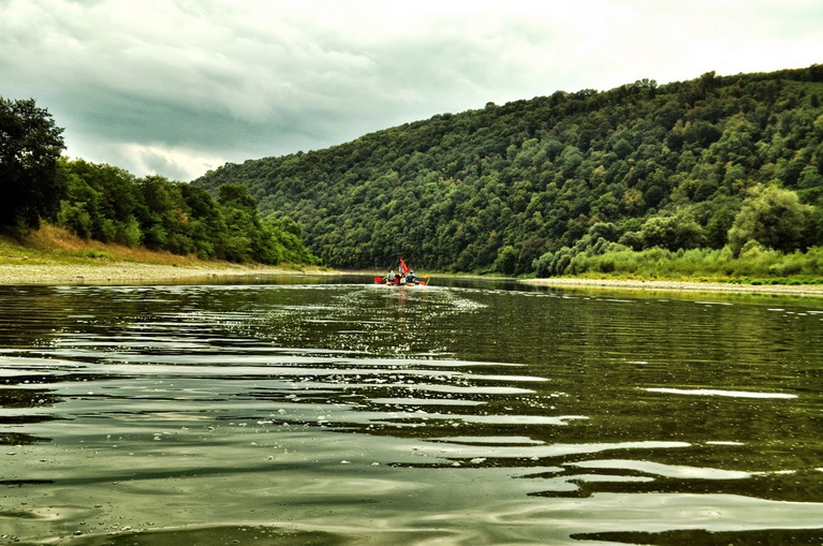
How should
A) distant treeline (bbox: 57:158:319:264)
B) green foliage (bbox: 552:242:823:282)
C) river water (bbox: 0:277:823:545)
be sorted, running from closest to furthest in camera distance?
river water (bbox: 0:277:823:545), green foliage (bbox: 552:242:823:282), distant treeline (bbox: 57:158:319:264)

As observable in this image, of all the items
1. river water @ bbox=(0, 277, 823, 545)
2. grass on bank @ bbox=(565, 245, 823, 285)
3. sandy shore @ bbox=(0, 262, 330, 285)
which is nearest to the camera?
river water @ bbox=(0, 277, 823, 545)

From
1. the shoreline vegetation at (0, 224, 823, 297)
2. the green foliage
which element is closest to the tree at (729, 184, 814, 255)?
the green foliage

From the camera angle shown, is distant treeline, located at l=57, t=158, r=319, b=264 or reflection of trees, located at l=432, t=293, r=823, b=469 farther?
distant treeline, located at l=57, t=158, r=319, b=264

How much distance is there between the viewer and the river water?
17.2 ft

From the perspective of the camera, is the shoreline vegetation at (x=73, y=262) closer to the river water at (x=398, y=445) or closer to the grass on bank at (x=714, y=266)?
the river water at (x=398, y=445)

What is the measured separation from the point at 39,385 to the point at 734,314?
33258 mm

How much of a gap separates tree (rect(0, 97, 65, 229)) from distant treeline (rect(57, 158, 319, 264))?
3021mm

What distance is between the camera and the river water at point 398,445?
5246mm

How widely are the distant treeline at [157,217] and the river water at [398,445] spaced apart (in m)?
78.9

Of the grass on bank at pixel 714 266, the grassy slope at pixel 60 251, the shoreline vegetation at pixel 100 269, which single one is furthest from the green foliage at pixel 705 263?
the grassy slope at pixel 60 251

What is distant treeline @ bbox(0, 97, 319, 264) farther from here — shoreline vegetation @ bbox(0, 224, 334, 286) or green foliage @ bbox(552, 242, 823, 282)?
green foliage @ bbox(552, 242, 823, 282)

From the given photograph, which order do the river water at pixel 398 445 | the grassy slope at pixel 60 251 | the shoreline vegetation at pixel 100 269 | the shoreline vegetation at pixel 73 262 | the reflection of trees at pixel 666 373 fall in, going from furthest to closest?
the grassy slope at pixel 60 251, the shoreline vegetation at pixel 100 269, the shoreline vegetation at pixel 73 262, the reflection of trees at pixel 666 373, the river water at pixel 398 445

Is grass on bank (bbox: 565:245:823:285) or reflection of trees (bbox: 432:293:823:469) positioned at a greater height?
grass on bank (bbox: 565:245:823:285)

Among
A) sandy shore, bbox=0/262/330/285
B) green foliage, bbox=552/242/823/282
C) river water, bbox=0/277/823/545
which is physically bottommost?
river water, bbox=0/277/823/545
